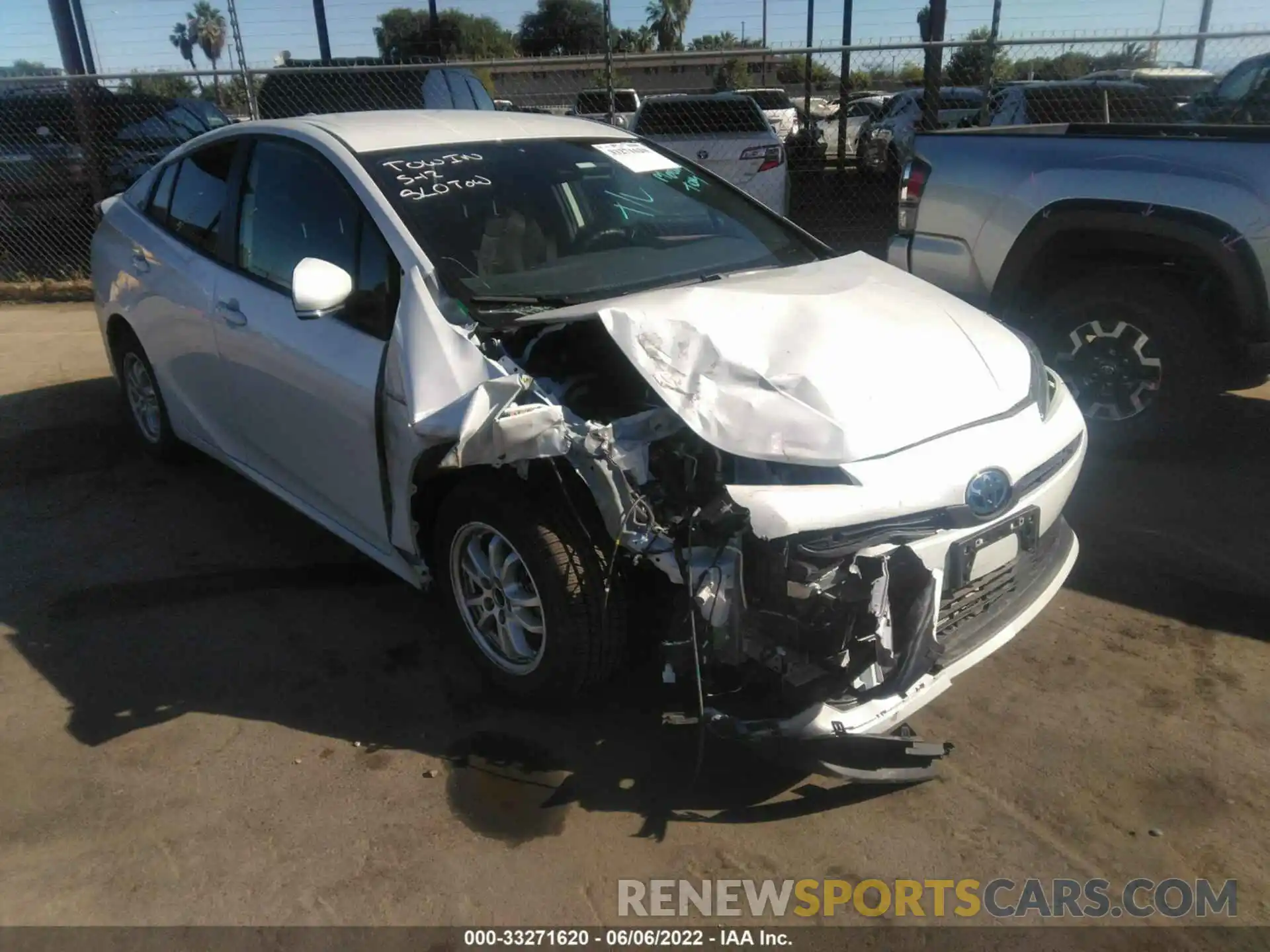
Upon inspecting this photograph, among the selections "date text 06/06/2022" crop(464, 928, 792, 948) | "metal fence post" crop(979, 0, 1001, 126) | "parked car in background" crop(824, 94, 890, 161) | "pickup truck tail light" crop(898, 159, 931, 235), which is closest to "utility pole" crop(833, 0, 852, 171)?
"parked car in background" crop(824, 94, 890, 161)

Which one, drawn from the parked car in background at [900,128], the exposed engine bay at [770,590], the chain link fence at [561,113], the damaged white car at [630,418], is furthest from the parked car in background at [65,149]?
the exposed engine bay at [770,590]

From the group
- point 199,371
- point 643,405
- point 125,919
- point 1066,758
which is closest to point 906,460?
point 643,405

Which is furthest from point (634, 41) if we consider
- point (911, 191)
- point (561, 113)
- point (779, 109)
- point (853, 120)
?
point (911, 191)

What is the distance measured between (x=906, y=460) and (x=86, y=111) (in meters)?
10.5

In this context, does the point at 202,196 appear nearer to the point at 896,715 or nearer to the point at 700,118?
the point at 896,715

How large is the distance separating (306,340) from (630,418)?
4.65 ft

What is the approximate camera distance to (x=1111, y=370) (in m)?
5.14

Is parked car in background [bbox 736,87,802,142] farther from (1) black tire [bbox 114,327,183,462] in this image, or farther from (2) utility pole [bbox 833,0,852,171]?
(1) black tire [bbox 114,327,183,462]

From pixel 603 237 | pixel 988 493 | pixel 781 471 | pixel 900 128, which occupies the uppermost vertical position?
pixel 603 237

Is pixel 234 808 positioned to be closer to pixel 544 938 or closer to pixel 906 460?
pixel 544 938

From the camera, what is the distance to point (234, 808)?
297 centimetres

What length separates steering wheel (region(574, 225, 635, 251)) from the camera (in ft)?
12.5

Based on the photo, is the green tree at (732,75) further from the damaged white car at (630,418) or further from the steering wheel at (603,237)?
the damaged white car at (630,418)

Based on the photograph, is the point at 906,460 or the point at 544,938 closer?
the point at 544,938
